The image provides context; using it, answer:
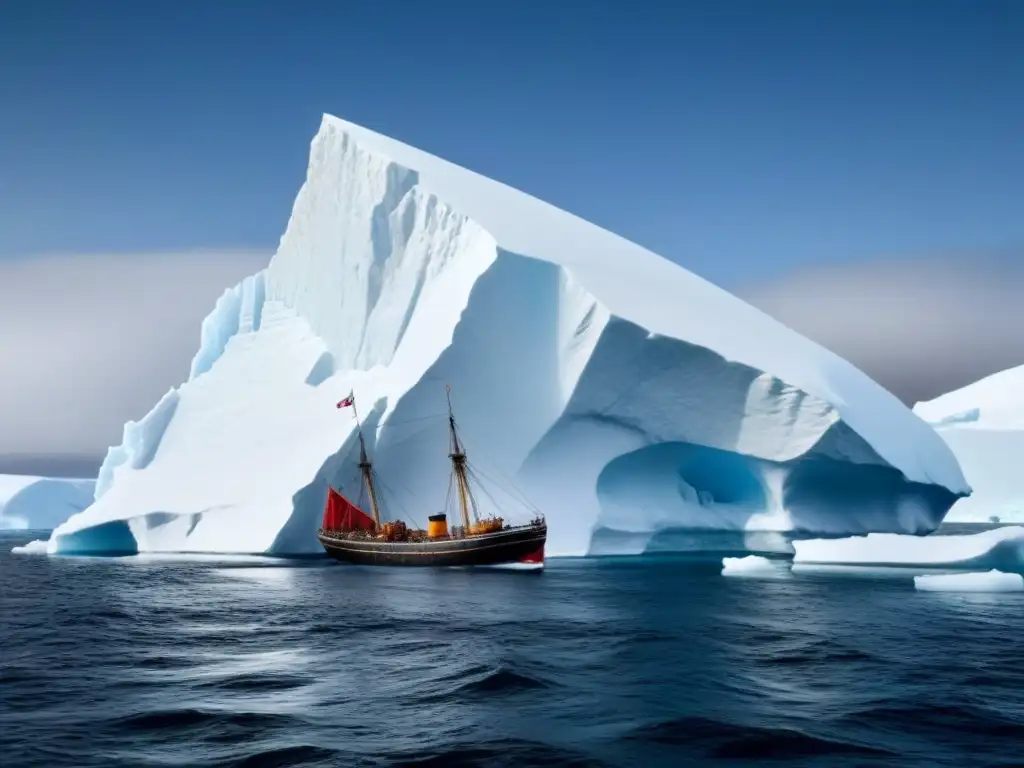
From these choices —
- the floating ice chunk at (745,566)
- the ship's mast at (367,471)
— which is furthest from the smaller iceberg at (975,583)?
the ship's mast at (367,471)

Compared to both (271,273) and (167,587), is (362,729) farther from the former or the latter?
(271,273)

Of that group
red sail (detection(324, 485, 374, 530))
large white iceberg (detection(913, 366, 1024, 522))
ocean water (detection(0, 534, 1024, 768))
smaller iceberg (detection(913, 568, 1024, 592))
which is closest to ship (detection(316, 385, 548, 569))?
red sail (detection(324, 485, 374, 530))

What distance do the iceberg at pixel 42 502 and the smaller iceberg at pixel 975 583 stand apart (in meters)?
59.7

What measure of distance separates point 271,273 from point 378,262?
8.40 meters

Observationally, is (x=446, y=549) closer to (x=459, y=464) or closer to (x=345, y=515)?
(x=459, y=464)

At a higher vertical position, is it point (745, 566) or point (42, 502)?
point (42, 502)

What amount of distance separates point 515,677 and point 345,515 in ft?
55.8

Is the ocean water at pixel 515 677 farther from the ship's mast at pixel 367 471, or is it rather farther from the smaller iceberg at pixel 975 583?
the ship's mast at pixel 367 471

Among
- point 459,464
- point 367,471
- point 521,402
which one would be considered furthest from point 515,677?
point 367,471

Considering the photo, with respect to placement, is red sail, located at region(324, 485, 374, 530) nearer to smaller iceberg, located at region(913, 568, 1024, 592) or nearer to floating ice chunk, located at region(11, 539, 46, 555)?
smaller iceberg, located at region(913, 568, 1024, 592)

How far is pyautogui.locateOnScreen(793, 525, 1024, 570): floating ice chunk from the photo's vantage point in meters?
22.2

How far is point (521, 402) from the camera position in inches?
1048

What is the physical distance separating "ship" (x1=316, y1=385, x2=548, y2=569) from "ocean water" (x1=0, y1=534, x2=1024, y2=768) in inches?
181

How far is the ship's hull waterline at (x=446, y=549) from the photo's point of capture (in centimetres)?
2419
